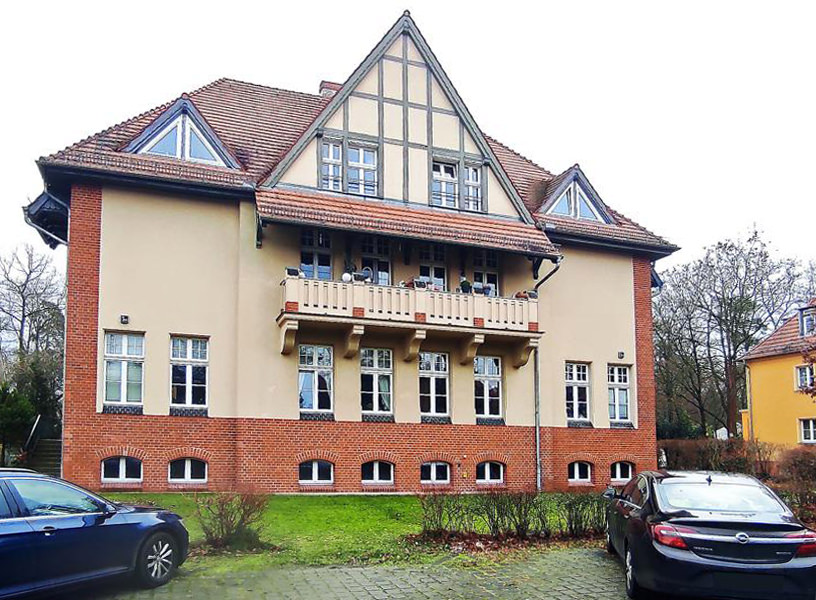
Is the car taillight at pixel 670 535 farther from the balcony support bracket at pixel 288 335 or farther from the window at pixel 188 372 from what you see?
Answer: the window at pixel 188 372

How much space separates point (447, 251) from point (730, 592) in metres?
16.1

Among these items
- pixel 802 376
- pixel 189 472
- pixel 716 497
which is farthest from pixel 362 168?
pixel 802 376

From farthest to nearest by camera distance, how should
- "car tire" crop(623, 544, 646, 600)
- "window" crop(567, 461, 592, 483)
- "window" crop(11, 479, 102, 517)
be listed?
"window" crop(567, 461, 592, 483), "car tire" crop(623, 544, 646, 600), "window" crop(11, 479, 102, 517)

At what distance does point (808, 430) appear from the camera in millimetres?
37438

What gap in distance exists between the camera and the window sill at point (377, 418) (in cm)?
2214

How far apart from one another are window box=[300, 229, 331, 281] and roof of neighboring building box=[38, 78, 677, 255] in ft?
3.82

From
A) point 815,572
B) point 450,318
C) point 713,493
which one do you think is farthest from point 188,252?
point 815,572

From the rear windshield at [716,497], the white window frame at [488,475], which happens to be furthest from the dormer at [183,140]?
the rear windshield at [716,497]

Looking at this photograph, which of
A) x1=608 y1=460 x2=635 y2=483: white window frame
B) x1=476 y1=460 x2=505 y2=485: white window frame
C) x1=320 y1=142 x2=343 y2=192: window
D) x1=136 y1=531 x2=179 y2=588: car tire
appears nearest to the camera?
x1=136 y1=531 x2=179 y2=588: car tire

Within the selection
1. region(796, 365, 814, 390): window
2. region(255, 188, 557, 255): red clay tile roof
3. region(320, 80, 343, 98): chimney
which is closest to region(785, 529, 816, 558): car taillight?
region(255, 188, 557, 255): red clay tile roof

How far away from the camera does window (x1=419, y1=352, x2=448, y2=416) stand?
75.6 feet

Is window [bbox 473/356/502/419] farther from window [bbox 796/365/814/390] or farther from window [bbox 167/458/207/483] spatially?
window [bbox 796/365/814/390]

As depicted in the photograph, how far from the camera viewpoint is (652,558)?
28.8ft

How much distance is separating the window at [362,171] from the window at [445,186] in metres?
1.90
